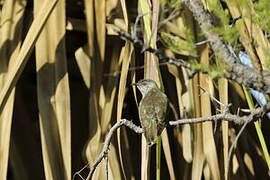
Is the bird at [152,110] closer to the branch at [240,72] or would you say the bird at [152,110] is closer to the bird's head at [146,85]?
the bird's head at [146,85]

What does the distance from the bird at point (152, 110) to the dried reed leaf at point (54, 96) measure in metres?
0.36

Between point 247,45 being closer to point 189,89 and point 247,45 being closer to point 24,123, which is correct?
point 189,89

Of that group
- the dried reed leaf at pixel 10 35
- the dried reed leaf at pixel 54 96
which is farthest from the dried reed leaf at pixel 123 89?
the dried reed leaf at pixel 10 35

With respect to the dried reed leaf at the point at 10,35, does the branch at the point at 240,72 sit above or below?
below

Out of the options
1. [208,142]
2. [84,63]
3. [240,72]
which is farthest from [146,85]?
[240,72]

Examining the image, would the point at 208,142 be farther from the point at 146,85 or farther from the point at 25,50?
the point at 25,50

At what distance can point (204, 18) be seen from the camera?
1715mm

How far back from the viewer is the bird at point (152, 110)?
2246mm

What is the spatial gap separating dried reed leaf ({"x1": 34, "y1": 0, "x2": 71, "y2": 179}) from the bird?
36 cm

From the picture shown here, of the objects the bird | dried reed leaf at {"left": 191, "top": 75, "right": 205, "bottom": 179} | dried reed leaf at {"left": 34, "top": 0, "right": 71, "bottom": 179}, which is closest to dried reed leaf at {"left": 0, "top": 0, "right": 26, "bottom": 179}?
→ dried reed leaf at {"left": 34, "top": 0, "right": 71, "bottom": 179}

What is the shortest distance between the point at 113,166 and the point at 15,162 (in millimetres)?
366

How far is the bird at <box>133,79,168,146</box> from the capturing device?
2.25m

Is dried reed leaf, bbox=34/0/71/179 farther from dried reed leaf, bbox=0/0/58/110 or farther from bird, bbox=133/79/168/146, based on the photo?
bird, bbox=133/79/168/146

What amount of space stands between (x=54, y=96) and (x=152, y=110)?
53cm
